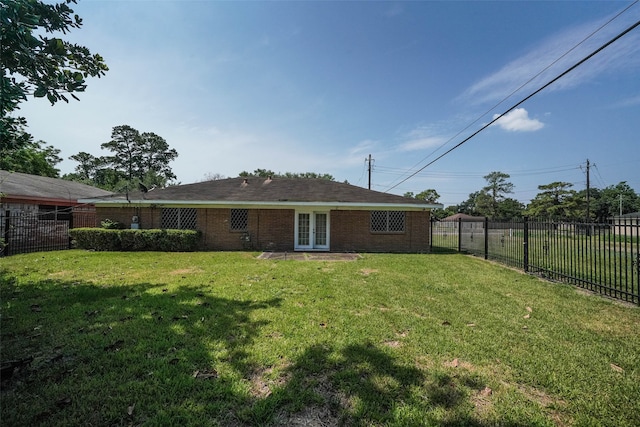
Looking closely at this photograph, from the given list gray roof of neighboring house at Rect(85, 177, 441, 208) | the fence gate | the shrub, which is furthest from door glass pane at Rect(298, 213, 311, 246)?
the fence gate

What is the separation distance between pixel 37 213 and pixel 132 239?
3338 mm

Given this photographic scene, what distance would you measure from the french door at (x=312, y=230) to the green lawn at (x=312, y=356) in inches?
310

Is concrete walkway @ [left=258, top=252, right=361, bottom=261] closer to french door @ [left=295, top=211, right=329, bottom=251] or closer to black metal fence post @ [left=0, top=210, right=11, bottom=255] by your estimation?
french door @ [left=295, top=211, right=329, bottom=251]

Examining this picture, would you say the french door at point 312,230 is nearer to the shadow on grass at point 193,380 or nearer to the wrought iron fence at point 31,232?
the wrought iron fence at point 31,232

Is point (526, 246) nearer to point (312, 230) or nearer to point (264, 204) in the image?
point (312, 230)

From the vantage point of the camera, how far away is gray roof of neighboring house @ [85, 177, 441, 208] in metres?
13.5

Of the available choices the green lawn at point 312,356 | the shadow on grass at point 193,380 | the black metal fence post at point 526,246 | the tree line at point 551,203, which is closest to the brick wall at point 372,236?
the black metal fence post at point 526,246

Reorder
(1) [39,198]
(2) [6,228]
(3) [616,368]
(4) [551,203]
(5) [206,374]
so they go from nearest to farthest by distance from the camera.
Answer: (5) [206,374] → (3) [616,368] → (2) [6,228] → (1) [39,198] → (4) [551,203]

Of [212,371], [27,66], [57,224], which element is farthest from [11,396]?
[57,224]

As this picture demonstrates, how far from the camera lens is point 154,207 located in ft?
45.4

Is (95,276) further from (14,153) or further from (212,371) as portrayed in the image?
(212,371)

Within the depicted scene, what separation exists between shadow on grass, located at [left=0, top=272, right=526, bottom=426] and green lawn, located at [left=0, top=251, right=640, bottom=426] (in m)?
0.02

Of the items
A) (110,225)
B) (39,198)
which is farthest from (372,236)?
(39,198)

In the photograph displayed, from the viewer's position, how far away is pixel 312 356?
3256mm
